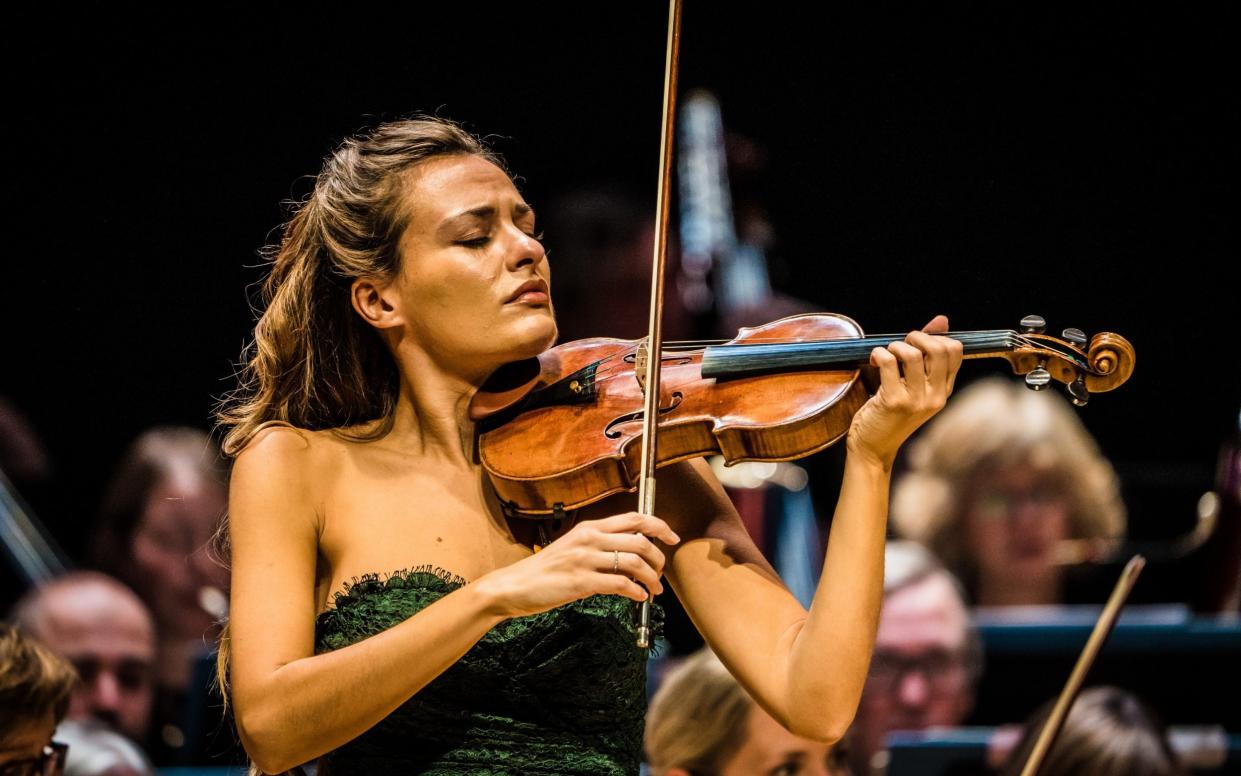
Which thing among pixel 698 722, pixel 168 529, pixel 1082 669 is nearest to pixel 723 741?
pixel 698 722

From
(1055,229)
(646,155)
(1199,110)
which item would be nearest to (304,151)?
(646,155)

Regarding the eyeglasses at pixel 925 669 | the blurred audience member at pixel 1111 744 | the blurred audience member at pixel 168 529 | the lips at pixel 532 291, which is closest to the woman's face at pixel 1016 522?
the eyeglasses at pixel 925 669

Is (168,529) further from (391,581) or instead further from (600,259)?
(391,581)

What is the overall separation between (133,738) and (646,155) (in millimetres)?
2087

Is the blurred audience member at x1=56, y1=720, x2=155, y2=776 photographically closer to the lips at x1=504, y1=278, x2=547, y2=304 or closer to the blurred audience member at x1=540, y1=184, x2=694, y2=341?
the lips at x1=504, y1=278, x2=547, y2=304

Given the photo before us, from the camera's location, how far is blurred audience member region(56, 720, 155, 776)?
9.13 ft

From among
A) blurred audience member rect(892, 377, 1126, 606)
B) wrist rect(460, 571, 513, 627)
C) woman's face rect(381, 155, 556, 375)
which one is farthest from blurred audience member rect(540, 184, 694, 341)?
wrist rect(460, 571, 513, 627)

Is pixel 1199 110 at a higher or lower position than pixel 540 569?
higher

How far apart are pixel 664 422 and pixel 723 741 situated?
1002 millimetres

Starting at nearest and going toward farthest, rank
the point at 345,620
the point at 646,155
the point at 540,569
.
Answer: the point at 540,569 < the point at 345,620 < the point at 646,155

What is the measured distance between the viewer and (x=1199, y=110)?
3.80 metres

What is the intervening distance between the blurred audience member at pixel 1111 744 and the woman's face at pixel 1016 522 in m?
1.18

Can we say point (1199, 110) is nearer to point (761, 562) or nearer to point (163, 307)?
point (761, 562)

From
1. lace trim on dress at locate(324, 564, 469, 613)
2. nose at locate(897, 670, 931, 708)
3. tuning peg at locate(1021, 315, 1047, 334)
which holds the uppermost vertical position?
tuning peg at locate(1021, 315, 1047, 334)
